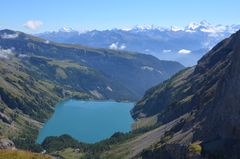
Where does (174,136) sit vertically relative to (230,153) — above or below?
below

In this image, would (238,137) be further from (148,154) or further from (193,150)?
(148,154)

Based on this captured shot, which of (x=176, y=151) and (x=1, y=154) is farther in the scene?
(x=176, y=151)

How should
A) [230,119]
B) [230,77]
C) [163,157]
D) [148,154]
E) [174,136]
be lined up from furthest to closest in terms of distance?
[174,136] < [148,154] < [163,157] < [230,77] < [230,119]

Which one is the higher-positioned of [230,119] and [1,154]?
[1,154]

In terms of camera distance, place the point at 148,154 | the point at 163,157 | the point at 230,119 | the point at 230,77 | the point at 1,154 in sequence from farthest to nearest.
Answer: the point at 148,154, the point at 163,157, the point at 230,77, the point at 230,119, the point at 1,154

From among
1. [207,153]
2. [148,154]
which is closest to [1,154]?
[207,153]

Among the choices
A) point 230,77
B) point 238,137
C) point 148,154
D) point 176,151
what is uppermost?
point 230,77

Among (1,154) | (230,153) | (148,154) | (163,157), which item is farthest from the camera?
(148,154)

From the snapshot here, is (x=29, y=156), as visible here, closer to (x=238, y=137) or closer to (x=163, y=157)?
(x=238, y=137)

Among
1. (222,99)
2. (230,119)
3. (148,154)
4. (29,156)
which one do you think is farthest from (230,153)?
(148,154)
